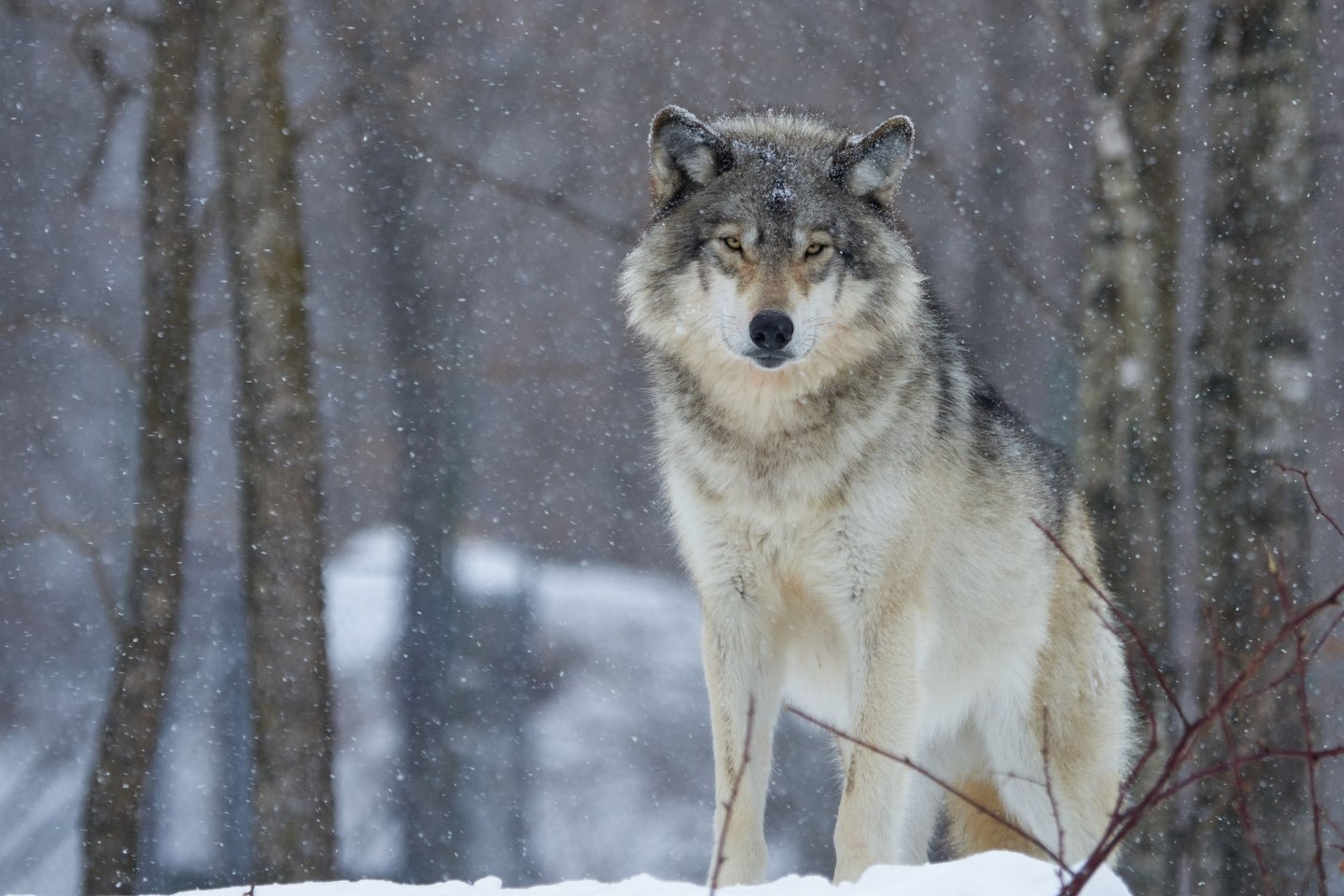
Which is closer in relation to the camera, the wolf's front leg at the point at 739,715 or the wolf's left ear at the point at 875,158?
the wolf's front leg at the point at 739,715

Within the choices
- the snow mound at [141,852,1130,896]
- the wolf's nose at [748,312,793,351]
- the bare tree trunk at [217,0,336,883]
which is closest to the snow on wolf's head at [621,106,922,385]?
the wolf's nose at [748,312,793,351]

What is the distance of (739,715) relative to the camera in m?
4.47

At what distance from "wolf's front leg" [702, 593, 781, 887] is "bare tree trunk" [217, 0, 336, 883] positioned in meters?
4.08

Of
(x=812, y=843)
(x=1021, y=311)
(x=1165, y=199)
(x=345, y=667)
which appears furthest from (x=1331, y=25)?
(x=345, y=667)

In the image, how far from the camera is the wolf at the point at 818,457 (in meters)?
4.31

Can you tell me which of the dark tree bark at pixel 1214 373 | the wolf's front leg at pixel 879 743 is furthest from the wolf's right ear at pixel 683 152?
the dark tree bark at pixel 1214 373

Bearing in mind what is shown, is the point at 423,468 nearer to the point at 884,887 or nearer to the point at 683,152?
the point at 683,152

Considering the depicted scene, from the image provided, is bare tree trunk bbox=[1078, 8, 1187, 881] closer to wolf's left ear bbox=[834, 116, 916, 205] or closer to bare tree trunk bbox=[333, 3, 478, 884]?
wolf's left ear bbox=[834, 116, 916, 205]

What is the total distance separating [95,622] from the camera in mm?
14922

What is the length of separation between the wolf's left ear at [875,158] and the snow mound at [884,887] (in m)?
2.18

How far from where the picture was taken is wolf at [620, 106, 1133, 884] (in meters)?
4.31

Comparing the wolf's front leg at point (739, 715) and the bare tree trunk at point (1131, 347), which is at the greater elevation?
the bare tree trunk at point (1131, 347)

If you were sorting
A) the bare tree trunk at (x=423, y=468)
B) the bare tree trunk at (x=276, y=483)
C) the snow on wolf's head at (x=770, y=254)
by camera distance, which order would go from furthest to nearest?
the bare tree trunk at (x=423, y=468) < the bare tree trunk at (x=276, y=483) < the snow on wolf's head at (x=770, y=254)

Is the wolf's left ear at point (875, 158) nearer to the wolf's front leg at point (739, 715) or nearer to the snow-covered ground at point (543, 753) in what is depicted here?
the wolf's front leg at point (739, 715)
